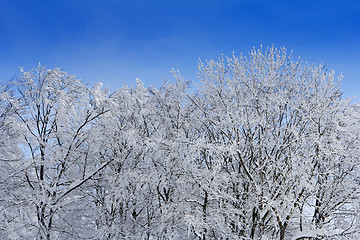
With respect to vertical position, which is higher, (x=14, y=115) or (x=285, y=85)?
(x=285, y=85)

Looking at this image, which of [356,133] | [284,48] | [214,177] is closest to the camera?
[214,177]

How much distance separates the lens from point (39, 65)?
8.53m

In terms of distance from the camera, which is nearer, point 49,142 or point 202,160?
point 49,142

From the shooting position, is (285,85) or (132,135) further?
(285,85)

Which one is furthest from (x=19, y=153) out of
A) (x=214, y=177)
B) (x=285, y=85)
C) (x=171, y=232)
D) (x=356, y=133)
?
(x=356, y=133)

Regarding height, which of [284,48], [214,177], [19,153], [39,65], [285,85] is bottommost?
[214,177]

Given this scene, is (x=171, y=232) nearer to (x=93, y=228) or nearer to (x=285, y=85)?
(x=93, y=228)

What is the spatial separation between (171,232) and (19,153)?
5.68 meters

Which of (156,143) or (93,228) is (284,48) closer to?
(156,143)

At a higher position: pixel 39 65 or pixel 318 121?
pixel 39 65

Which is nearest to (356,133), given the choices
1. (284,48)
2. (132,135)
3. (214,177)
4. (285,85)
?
(285,85)

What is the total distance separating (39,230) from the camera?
721 centimetres

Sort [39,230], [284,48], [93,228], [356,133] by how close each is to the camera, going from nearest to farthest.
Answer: [39,230]
[356,133]
[284,48]
[93,228]

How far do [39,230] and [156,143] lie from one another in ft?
13.9
